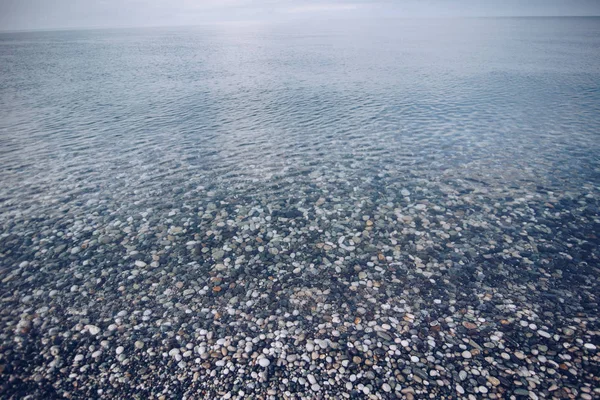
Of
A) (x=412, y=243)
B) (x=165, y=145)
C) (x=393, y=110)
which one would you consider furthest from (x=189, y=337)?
(x=393, y=110)

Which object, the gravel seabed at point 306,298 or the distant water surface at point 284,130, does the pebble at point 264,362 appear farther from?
the distant water surface at point 284,130

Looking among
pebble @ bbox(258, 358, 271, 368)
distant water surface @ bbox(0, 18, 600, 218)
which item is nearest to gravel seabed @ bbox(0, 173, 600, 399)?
pebble @ bbox(258, 358, 271, 368)

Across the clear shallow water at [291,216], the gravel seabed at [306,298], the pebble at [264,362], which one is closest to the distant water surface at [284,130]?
the clear shallow water at [291,216]

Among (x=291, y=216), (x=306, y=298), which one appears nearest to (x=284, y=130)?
(x=291, y=216)

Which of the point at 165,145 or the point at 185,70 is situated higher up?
the point at 185,70

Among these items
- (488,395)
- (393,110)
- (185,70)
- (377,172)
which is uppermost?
(185,70)

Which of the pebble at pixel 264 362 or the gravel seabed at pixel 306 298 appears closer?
the gravel seabed at pixel 306 298

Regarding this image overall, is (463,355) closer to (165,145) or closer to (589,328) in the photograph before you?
(589,328)
